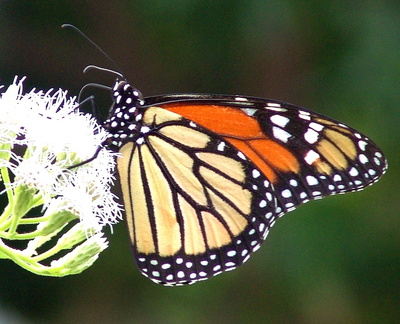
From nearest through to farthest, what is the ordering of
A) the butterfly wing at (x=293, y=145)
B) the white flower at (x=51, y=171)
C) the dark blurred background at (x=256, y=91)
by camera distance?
the white flower at (x=51, y=171) → the butterfly wing at (x=293, y=145) → the dark blurred background at (x=256, y=91)

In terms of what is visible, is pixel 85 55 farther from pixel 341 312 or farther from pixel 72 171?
pixel 72 171

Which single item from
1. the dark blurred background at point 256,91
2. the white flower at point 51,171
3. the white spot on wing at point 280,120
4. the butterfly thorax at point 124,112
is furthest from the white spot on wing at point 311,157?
the dark blurred background at point 256,91

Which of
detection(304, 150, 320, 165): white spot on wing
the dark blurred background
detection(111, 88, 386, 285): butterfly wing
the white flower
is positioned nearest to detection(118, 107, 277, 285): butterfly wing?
detection(111, 88, 386, 285): butterfly wing

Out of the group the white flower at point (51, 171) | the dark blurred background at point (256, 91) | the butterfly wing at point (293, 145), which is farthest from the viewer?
the dark blurred background at point (256, 91)

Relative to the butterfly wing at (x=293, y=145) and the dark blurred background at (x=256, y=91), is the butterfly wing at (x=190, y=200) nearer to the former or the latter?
the butterfly wing at (x=293, y=145)

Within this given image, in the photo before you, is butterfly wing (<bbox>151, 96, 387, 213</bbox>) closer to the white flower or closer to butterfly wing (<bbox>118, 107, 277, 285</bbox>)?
butterfly wing (<bbox>118, 107, 277, 285</bbox>)

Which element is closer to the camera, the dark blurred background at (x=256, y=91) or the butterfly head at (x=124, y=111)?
the butterfly head at (x=124, y=111)

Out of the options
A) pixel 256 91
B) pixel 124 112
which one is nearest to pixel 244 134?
pixel 124 112
